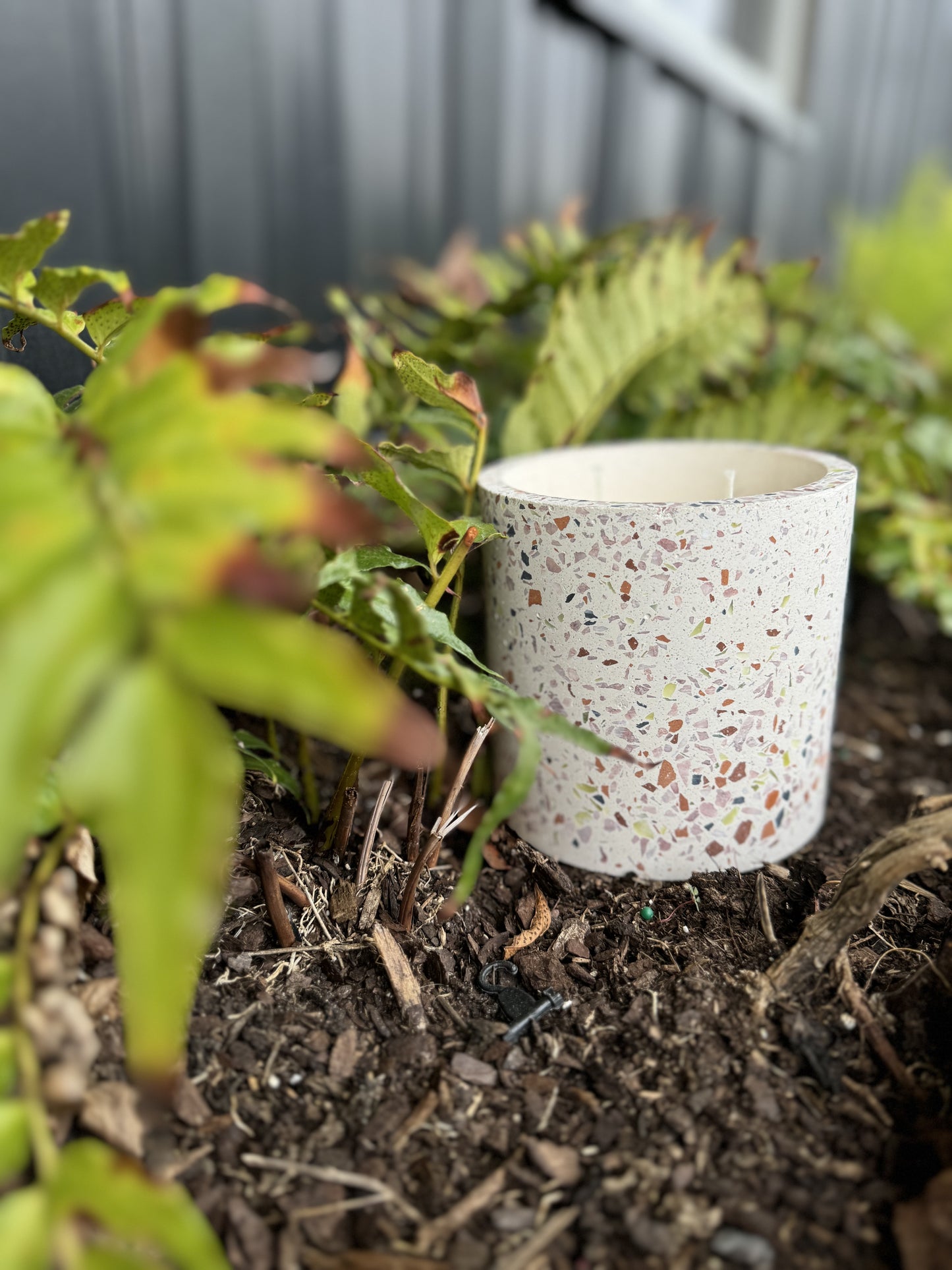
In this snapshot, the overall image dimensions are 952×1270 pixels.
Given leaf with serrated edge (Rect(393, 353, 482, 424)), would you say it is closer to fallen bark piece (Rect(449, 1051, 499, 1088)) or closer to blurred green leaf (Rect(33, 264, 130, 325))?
blurred green leaf (Rect(33, 264, 130, 325))

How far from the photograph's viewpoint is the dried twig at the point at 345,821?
0.75m

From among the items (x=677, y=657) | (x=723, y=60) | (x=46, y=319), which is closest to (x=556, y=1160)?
(x=677, y=657)

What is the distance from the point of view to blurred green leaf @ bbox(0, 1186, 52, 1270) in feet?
1.39

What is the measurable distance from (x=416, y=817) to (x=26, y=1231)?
385mm

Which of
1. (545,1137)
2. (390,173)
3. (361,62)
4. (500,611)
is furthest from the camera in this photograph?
(390,173)

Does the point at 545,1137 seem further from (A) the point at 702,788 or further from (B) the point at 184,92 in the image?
(B) the point at 184,92

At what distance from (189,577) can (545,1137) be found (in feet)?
1.47

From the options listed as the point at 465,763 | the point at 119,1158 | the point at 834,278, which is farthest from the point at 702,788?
the point at 834,278

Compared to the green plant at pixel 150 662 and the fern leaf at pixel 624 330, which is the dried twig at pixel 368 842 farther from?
the fern leaf at pixel 624 330

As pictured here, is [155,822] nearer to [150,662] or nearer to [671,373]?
[150,662]

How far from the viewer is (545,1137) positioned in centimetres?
61

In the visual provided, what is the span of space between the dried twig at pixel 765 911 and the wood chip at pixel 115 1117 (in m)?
0.47

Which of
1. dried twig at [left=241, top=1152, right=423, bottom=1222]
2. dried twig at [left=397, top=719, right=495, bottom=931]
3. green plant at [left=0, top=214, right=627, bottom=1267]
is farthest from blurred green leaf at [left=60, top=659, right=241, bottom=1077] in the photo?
dried twig at [left=397, top=719, right=495, bottom=931]

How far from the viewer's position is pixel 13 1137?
458 millimetres
